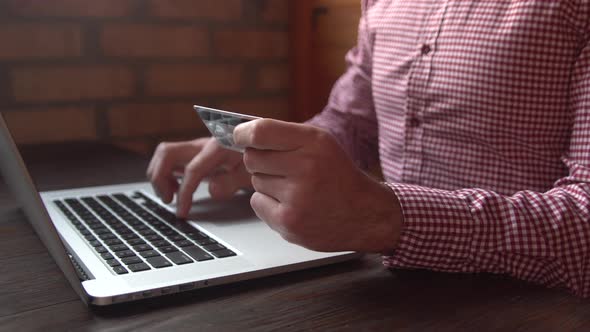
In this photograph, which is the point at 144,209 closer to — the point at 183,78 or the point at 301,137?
the point at 301,137

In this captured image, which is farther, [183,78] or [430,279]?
[183,78]

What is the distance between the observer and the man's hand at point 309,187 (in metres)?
0.55

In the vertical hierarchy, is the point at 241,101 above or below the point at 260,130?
below

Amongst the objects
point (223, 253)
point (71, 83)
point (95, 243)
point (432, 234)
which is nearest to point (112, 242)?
point (95, 243)

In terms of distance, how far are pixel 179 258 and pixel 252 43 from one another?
4.04 feet

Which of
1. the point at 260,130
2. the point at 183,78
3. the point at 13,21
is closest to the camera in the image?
the point at 260,130

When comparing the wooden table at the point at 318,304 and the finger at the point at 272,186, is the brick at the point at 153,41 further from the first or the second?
the finger at the point at 272,186

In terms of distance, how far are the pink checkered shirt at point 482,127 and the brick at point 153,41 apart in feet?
2.03

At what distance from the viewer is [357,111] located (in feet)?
3.90

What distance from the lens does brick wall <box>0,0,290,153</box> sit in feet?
4.79

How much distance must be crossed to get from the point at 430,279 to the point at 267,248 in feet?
0.58

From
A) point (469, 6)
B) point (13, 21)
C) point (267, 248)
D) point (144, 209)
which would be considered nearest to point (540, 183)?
point (469, 6)

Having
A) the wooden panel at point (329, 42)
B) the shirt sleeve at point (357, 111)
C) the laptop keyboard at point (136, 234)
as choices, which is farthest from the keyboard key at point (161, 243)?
the wooden panel at point (329, 42)

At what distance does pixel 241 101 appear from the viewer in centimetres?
176
